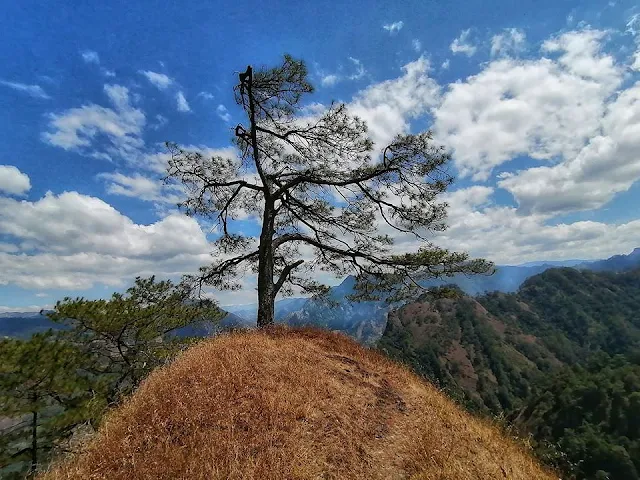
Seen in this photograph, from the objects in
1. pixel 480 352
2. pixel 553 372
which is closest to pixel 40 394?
pixel 553 372

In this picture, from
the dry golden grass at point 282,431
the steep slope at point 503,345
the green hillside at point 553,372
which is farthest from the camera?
the steep slope at point 503,345

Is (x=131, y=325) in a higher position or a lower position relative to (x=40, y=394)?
higher

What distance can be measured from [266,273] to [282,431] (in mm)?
7709

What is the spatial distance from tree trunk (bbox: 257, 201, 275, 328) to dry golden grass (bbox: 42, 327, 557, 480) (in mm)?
4131

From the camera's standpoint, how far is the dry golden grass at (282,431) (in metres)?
5.04

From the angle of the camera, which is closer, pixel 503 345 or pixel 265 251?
pixel 265 251

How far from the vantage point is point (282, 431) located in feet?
18.8

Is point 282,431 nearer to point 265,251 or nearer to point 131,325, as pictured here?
point 265,251

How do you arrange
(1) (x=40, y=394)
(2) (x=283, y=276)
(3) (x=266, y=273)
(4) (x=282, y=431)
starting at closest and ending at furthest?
(4) (x=282, y=431)
(1) (x=40, y=394)
(3) (x=266, y=273)
(2) (x=283, y=276)

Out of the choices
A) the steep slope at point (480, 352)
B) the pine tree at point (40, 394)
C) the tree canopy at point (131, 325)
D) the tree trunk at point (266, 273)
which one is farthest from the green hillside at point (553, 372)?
the pine tree at point (40, 394)

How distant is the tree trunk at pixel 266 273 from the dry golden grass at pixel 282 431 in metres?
4.13

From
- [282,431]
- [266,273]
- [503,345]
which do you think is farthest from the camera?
[503,345]

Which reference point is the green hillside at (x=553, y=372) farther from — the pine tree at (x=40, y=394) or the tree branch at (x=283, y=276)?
the pine tree at (x=40, y=394)

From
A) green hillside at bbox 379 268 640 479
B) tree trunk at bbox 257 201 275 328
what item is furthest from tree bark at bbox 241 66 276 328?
green hillside at bbox 379 268 640 479
